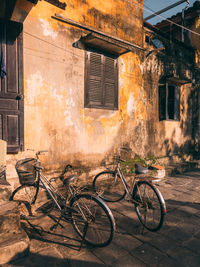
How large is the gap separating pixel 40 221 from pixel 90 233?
113 cm

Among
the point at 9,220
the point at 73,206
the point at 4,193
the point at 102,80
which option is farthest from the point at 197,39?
the point at 9,220

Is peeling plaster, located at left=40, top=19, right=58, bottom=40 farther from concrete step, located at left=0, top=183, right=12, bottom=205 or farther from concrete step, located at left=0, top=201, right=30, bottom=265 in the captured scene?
concrete step, located at left=0, top=201, right=30, bottom=265

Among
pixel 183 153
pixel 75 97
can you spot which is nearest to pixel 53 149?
pixel 75 97

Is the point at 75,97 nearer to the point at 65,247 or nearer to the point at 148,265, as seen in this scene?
the point at 65,247

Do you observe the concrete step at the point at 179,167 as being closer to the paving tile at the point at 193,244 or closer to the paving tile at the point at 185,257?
the paving tile at the point at 193,244

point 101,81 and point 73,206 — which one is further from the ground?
point 101,81

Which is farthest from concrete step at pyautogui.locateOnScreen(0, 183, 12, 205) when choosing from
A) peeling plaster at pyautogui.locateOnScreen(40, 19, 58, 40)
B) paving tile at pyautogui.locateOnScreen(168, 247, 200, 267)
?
peeling plaster at pyautogui.locateOnScreen(40, 19, 58, 40)

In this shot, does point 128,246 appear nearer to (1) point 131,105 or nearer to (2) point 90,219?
(2) point 90,219

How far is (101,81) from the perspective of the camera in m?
5.91

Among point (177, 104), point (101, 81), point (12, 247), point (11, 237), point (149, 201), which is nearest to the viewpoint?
point (12, 247)

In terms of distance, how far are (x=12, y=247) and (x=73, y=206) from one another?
0.98m

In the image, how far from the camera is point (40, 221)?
3805 millimetres

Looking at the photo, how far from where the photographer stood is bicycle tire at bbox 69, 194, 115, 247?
288 centimetres

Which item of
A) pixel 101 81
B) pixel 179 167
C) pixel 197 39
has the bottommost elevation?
pixel 179 167
